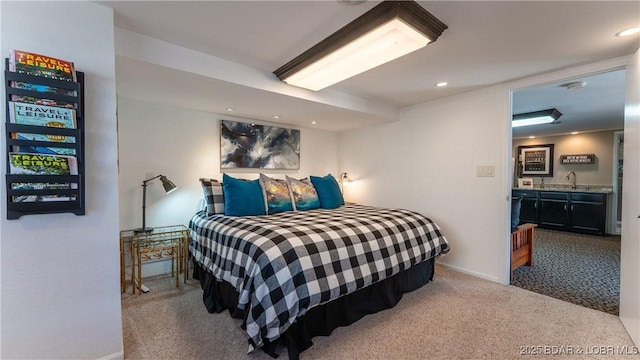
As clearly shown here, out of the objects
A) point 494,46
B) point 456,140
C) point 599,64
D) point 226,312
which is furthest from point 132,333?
point 599,64

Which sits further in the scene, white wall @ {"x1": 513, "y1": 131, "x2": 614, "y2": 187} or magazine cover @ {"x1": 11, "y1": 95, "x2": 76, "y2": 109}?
white wall @ {"x1": 513, "y1": 131, "x2": 614, "y2": 187}

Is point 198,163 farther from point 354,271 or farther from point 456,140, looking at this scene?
point 456,140

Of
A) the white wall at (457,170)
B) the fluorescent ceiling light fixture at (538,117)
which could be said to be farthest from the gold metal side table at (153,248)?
the fluorescent ceiling light fixture at (538,117)

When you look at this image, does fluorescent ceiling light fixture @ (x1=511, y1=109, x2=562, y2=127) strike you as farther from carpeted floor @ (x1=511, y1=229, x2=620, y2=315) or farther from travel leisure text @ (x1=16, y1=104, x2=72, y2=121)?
travel leisure text @ (x1=16, y1=104, x2=72, y2=121)

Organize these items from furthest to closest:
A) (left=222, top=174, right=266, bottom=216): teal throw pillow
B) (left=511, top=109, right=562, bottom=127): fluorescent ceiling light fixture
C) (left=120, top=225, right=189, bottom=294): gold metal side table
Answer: (left=511, top=109, right=562, bottom=127): fluorescent ceiling light fixture, (left=222, top=174, right=266, bottom=216): teal throw pillow, (left=120, top=225, right=189, bottom=294): gold metal side table

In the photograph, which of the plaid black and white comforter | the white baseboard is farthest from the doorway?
the white baseboard

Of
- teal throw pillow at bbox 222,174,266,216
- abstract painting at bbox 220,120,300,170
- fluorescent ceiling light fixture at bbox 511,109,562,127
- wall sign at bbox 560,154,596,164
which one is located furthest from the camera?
wall sign at bbox 560,154,596,164

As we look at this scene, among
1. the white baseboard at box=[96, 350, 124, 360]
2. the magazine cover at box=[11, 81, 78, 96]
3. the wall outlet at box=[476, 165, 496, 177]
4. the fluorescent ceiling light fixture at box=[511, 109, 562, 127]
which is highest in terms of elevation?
the fluorescent ceiling light fixture at box=[511, 109, 562, 127]

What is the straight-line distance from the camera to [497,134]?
280cm

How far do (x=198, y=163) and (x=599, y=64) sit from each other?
4.04m

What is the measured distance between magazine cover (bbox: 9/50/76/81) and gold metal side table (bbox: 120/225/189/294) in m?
1.57

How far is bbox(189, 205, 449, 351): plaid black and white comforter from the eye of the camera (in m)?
1.59

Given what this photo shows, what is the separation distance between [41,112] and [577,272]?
4.84 meters

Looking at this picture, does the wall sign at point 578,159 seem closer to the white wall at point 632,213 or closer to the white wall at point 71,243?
the white wall at point 632,213
